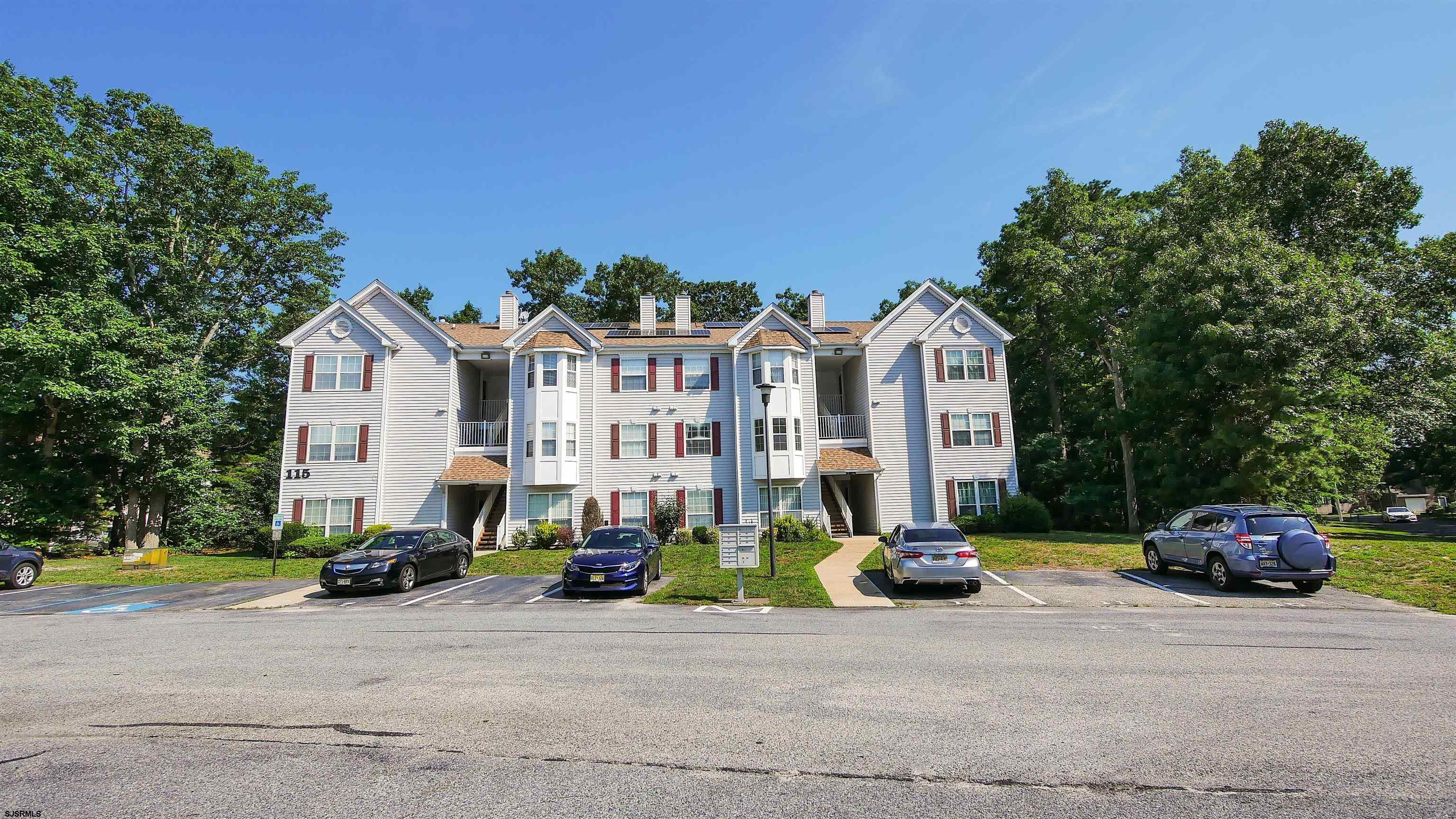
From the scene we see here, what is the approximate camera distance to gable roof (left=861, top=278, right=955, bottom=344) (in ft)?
98.7

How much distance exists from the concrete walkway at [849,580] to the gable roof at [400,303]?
18.5 metres

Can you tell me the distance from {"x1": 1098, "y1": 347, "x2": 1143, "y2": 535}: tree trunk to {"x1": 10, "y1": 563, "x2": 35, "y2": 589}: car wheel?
126 ft

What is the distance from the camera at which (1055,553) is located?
66.8ft

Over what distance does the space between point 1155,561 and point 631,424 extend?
65.4 feet

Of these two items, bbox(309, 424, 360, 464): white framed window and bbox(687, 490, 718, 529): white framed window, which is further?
bbox(687, 490, 718, 529): white framed window

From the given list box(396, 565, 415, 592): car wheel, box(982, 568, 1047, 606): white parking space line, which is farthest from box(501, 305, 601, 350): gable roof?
box(982, 568, 1047, 606): white parking space line

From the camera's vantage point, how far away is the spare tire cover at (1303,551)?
13625 mm

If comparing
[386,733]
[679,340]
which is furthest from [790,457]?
[386,733]

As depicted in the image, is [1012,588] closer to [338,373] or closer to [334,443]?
[334,443]

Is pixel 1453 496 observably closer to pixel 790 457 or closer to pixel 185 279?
pixel 790 457

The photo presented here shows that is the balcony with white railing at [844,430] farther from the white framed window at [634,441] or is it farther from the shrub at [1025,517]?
the white framed window at [634,441]

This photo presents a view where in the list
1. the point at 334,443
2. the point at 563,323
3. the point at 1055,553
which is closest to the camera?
the point at 1055,553

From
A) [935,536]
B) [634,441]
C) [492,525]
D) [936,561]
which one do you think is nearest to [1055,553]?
[935,536]

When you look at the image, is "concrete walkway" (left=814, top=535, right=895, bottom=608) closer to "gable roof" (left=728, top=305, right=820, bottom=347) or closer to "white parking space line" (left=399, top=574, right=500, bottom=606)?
"white parking space line" (left=399, top=574, right=500, bottom=606)
